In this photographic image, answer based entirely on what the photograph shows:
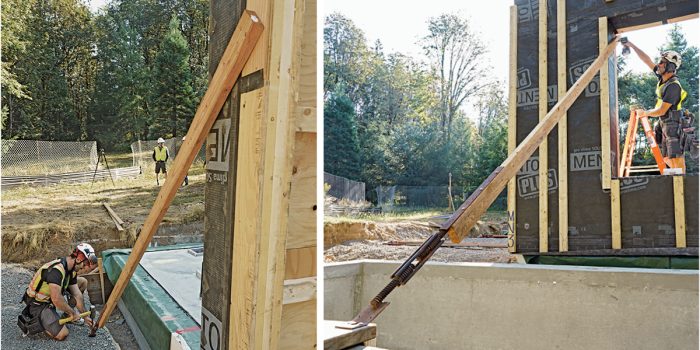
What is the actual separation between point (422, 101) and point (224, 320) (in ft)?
110

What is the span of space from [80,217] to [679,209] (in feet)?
56.3

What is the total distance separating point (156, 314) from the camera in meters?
4.23

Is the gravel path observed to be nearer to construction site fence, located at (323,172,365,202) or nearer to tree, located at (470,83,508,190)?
construction site fence, located at (323,172,365,202)

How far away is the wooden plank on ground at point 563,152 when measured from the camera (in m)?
Result: 6.30

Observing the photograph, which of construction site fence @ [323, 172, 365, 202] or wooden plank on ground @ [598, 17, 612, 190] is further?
construction site fence @ [323, 172, 365, 202]

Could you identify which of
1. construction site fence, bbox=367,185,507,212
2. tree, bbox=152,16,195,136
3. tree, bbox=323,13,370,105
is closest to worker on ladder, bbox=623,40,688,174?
construction site fence, bbox=367,185,507,212

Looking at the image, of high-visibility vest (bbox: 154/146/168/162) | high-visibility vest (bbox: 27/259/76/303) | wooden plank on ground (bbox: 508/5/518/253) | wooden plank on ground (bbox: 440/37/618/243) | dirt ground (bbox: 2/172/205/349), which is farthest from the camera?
high-visibility vest (bbox: 154/146/168/162)

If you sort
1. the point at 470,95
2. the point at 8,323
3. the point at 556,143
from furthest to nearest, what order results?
the point at 470,95 → the point at 556,143 → the point at 8,323

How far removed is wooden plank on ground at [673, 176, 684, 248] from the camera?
17.9 ft

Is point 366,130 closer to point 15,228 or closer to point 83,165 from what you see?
point 83,165

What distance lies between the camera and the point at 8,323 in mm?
6086

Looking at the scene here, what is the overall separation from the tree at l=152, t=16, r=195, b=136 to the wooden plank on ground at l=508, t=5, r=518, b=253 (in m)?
26.3

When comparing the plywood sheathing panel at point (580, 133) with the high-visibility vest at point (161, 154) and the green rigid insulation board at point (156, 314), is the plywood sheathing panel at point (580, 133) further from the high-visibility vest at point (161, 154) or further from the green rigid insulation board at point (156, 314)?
the high-visibility vest at point (161, 154)

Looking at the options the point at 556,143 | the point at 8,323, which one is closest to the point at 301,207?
the point at 556,143
